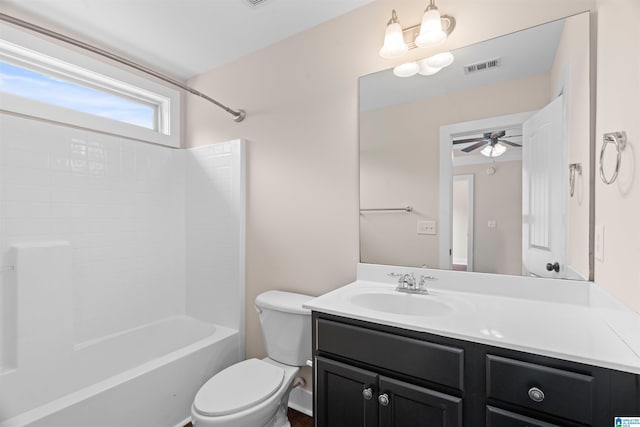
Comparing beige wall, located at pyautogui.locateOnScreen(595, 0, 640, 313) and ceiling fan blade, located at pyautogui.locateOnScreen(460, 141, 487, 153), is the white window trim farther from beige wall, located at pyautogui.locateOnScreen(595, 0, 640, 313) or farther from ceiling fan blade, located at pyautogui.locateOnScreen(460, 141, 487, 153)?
beige wall, located at pyautogui.locateOnScreen(595, 0, 640, 313)

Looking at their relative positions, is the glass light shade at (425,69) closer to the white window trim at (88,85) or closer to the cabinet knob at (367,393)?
the cabinet knob at (367,393)

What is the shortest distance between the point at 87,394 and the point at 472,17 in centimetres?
262

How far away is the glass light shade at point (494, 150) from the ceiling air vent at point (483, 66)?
368 mm

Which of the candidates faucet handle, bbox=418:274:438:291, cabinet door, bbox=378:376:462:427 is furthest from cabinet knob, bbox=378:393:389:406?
faucet handle, bbox=418:274:438:291

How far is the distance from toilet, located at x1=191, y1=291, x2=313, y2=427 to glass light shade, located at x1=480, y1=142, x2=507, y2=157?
1243 millimetres

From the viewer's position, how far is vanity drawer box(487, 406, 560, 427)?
2.90ft

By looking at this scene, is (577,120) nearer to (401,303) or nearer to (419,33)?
(419,33)

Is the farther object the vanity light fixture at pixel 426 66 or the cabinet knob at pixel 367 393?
the vanity light fixture at pixel 426 66

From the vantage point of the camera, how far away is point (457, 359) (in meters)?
1.01

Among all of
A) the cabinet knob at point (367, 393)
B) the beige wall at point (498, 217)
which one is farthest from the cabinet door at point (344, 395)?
the beige wall at point (498, 217)

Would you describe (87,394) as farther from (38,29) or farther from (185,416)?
(38,29)

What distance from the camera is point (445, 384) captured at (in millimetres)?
1030

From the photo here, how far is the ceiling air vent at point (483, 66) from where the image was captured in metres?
1.44

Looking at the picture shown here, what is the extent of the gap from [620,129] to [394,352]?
1073 millimetres
